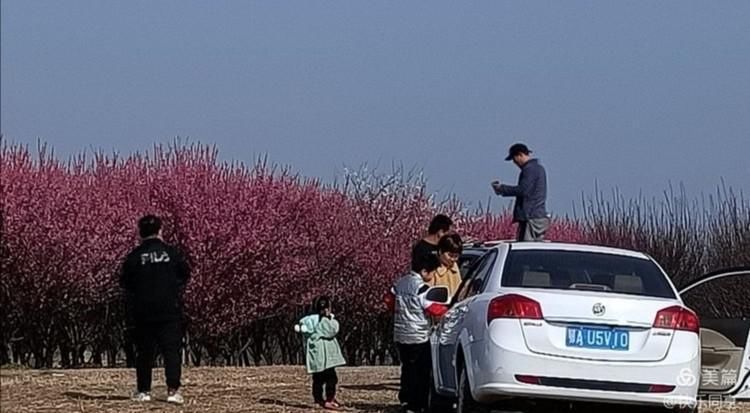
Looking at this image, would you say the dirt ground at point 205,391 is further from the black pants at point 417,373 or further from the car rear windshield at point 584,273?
the car rear windshield at point 584,273

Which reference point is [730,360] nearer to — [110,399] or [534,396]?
[534,396]

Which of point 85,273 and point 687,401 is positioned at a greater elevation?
point 85,273

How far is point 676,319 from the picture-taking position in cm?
916

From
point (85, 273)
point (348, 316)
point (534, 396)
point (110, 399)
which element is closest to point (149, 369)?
point (110, 399)

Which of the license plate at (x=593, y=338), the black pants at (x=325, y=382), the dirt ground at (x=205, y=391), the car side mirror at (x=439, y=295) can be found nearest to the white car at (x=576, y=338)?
the license plate at (x=593, y=338)

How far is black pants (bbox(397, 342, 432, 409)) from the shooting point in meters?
11.6

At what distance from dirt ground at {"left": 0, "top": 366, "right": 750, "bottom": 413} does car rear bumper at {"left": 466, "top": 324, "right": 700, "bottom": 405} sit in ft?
9.07

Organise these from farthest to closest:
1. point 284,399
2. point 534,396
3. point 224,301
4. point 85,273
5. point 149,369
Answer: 1. point 224,301
2. point 85,273
3. point 284,399
4. point 149,369
5. point 534,396

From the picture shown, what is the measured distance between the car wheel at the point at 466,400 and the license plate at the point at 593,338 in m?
0.92

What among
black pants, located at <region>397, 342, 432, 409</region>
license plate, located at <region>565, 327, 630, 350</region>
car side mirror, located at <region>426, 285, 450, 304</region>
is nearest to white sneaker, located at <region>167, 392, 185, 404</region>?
black pants, located at <region>397, 342, 432, 409</region>

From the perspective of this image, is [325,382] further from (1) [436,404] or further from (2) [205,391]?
(2) [205,391]

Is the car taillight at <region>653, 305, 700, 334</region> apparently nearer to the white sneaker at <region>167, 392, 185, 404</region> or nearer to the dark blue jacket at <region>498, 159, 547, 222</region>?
the dark blue jacket at <region>498, 159, 547, 222</region>

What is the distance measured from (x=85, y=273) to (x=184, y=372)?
4.67 meters

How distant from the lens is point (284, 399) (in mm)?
13641
